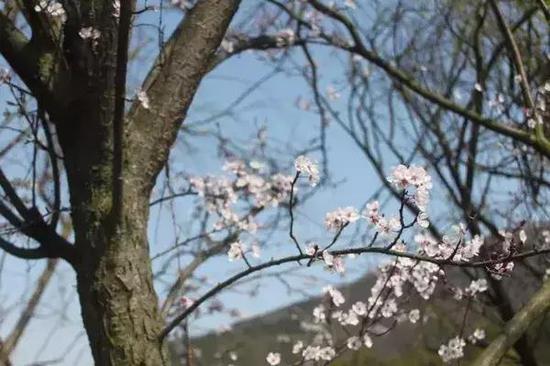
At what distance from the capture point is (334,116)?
6.56 metres

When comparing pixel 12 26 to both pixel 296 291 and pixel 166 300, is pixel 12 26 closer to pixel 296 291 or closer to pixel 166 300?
pixel 166 300

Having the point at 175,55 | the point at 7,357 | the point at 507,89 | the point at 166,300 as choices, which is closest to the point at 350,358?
the point at 507,89

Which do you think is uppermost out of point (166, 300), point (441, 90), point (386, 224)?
point (441, 90)

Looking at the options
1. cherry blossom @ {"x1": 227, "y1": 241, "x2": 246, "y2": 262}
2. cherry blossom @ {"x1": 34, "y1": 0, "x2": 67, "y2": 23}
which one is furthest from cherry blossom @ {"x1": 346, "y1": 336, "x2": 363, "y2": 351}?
cherry blossom @ {"x1": 34, "y1": 0, "x2": 67, "y2": 23}

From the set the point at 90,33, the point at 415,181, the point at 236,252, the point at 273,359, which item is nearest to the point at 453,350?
the point at 273,359

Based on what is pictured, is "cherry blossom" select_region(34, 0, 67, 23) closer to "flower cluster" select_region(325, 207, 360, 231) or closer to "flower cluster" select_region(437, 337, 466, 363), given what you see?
"flower cluster" select_region(325, 207, 360, 231)

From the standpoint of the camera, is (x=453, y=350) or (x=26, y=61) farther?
(x=453, y=350)

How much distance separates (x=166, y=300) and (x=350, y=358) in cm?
363

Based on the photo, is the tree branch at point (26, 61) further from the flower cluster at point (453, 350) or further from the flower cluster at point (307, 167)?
the flower cluster at point (453, 350)

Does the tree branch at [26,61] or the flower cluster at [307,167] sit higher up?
the tree branch at [26,61]

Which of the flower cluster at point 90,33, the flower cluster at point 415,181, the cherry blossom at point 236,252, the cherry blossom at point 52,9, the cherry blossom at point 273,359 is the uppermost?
the cherry blossom at point 52,9

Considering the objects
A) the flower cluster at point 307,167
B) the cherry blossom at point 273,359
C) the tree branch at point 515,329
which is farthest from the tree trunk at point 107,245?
the cherry blossom at point 273,359

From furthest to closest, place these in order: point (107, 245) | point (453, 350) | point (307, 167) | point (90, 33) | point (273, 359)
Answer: point (453, 350) < point (273, 359) < point (90, 33) < point (107, 245) < point (307, 167)

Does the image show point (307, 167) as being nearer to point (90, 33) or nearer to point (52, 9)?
point (90, 33)
